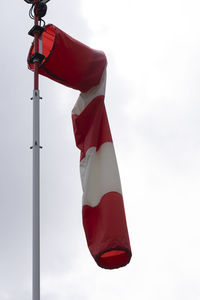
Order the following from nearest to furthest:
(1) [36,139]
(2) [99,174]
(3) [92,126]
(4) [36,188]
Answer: (4) [36,188] < (1) [36,139] < (2) [99,174] < (3) [92,126]

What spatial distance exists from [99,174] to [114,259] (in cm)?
159

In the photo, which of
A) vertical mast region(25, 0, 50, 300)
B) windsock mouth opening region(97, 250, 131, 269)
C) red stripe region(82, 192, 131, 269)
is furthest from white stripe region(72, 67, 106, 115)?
windsock mouth opening region(97, 250, 131, 269)

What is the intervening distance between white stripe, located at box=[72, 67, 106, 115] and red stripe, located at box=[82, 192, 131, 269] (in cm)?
208

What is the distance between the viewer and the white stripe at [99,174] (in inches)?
402

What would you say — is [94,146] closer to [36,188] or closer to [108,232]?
[108,232]

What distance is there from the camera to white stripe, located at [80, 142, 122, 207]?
1020 centimetres

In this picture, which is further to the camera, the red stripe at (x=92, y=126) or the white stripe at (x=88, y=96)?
the white stripe at (x=88, y=96)

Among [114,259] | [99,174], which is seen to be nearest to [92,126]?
[99,174]

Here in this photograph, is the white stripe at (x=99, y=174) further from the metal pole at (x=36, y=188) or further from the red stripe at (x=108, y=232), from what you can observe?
the metal pole at (x=36, y=188)

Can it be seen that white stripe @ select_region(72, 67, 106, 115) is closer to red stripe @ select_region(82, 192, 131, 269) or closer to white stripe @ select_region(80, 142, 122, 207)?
white stripe @ select_region(80, 142, 122, 207)

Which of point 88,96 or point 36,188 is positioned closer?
point 36,188

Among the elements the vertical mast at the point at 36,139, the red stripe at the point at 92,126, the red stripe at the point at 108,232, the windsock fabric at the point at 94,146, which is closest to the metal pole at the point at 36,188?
the vertical mast at the point at 36,139

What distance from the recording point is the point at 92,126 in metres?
10.9

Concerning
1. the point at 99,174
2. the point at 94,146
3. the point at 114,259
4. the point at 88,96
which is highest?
the point at 88,96
